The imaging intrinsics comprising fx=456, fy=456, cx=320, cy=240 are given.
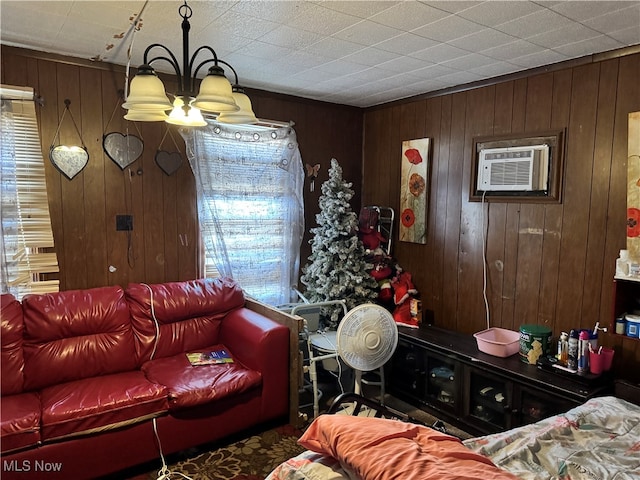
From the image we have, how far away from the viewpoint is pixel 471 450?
1.65 meters

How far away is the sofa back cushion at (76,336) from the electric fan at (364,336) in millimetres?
1390

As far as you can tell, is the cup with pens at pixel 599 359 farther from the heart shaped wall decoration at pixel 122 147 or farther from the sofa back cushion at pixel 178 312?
the heart shaped wall decoration at pixel 122 147

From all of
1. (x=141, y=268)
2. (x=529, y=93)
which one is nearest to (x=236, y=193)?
(x=141, y=268)

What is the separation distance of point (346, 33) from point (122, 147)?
5.85 feet

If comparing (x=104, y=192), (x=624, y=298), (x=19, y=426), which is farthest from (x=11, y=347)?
(x=624, y=298)

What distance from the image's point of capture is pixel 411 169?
4.05 m

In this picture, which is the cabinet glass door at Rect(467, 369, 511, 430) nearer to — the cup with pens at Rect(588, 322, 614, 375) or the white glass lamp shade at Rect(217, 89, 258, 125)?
the cup with pens at Rect(588, 322, 614, 375)

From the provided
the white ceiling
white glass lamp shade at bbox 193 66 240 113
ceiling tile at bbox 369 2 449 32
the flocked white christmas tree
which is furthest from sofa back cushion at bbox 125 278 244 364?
ceiling tile at bbox 369 2 449 32

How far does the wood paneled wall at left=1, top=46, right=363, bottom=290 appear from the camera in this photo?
118 inches

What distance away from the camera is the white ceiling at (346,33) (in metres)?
2.20

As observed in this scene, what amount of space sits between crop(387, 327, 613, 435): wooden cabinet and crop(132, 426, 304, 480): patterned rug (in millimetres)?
1067

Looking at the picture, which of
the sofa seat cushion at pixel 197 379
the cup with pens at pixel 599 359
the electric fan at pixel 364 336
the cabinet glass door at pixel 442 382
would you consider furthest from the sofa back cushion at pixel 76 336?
the cup with pens at pixel 599 359

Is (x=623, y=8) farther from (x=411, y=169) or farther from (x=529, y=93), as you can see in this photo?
(x=411, y=169)

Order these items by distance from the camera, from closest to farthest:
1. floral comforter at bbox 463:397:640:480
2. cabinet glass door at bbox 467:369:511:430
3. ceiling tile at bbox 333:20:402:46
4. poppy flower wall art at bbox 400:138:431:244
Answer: floral comforter at bbox 463:397:640:480 → ceiling tile at bbox 333:20:402:46 → cabinet glass door at bbox 467:369:511:430 → poppy flower wall art at bbox 400:138:431:244
